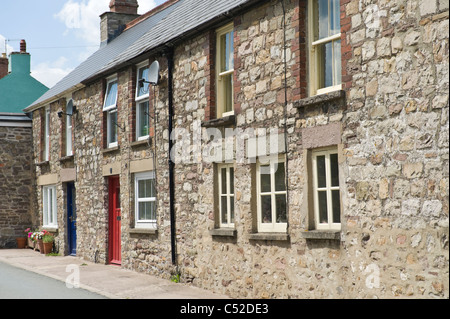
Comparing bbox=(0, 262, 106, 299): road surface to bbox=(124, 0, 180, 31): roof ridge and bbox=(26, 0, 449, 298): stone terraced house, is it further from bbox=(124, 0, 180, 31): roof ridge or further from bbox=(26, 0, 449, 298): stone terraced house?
bbox=(124, 0, 180, 31): roof ridge

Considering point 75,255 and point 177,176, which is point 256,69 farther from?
point 75,255

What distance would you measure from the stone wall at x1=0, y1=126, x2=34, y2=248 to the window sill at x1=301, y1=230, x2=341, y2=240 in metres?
15.4

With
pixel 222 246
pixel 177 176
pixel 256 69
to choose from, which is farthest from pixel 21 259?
pixel 256 69

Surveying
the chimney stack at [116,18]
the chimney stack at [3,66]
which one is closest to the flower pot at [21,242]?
the chimney stack at [116,18]

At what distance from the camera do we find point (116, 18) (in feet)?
74.3

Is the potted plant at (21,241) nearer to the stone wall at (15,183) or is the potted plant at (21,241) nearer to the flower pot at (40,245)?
the stone wall at (15,183)

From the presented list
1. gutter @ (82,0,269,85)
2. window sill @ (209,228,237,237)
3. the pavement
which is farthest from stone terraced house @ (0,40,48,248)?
window sill @ (209,228,237,237)

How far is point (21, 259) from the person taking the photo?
1798 centimetres

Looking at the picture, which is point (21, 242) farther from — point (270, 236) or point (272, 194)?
point (270, 236)

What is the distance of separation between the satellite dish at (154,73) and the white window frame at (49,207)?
8.43 meters

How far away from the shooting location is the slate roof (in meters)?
12.1

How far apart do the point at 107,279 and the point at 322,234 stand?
5.95 metres

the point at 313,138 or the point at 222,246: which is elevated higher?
the point at 313,138

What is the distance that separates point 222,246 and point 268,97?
283 centimetres
